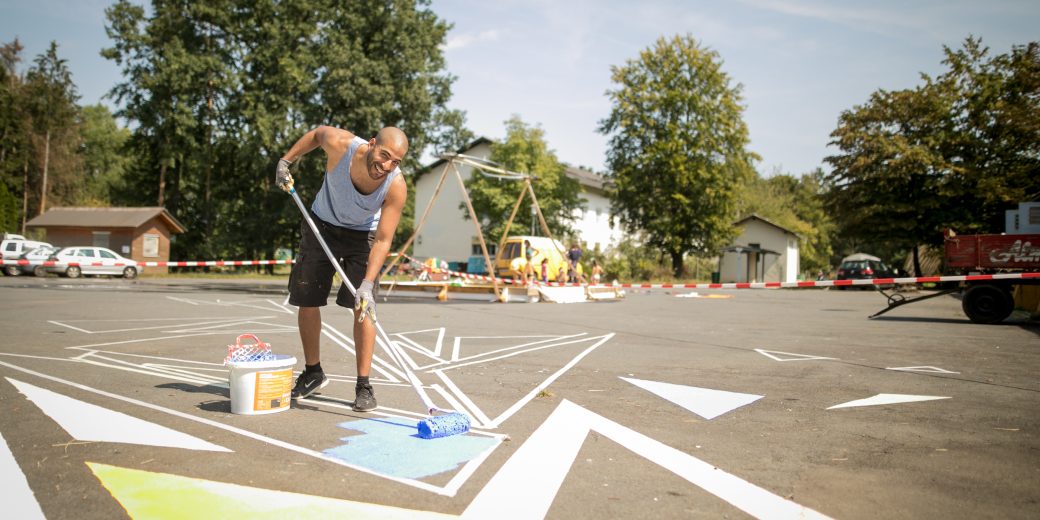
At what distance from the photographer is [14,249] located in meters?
32.8

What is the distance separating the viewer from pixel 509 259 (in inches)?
1106

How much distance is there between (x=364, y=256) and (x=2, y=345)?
17.4 feet

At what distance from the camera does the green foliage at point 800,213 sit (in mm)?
66438

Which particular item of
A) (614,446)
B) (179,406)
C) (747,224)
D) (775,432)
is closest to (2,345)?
(179,406)

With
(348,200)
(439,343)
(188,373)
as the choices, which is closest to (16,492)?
(348,200)

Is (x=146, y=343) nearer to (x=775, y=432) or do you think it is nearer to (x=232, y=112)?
(x=775, y=432)

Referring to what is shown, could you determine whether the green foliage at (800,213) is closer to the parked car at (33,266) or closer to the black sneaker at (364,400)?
the parked car at (33,266)

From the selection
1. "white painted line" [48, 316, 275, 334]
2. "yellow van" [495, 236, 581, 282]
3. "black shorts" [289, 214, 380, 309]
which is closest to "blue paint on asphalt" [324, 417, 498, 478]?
"black shorts" [289, 214, 380, 309]

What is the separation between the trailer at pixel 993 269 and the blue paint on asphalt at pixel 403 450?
12479mm

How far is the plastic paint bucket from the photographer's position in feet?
14.8

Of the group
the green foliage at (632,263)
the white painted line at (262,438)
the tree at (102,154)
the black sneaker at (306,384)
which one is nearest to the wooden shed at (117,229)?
the green foliage at (632,263)

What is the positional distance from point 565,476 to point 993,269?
48.2ft

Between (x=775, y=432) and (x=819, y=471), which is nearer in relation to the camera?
(x=819, y=471)

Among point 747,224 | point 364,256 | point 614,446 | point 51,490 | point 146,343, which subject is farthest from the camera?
point 747,224
